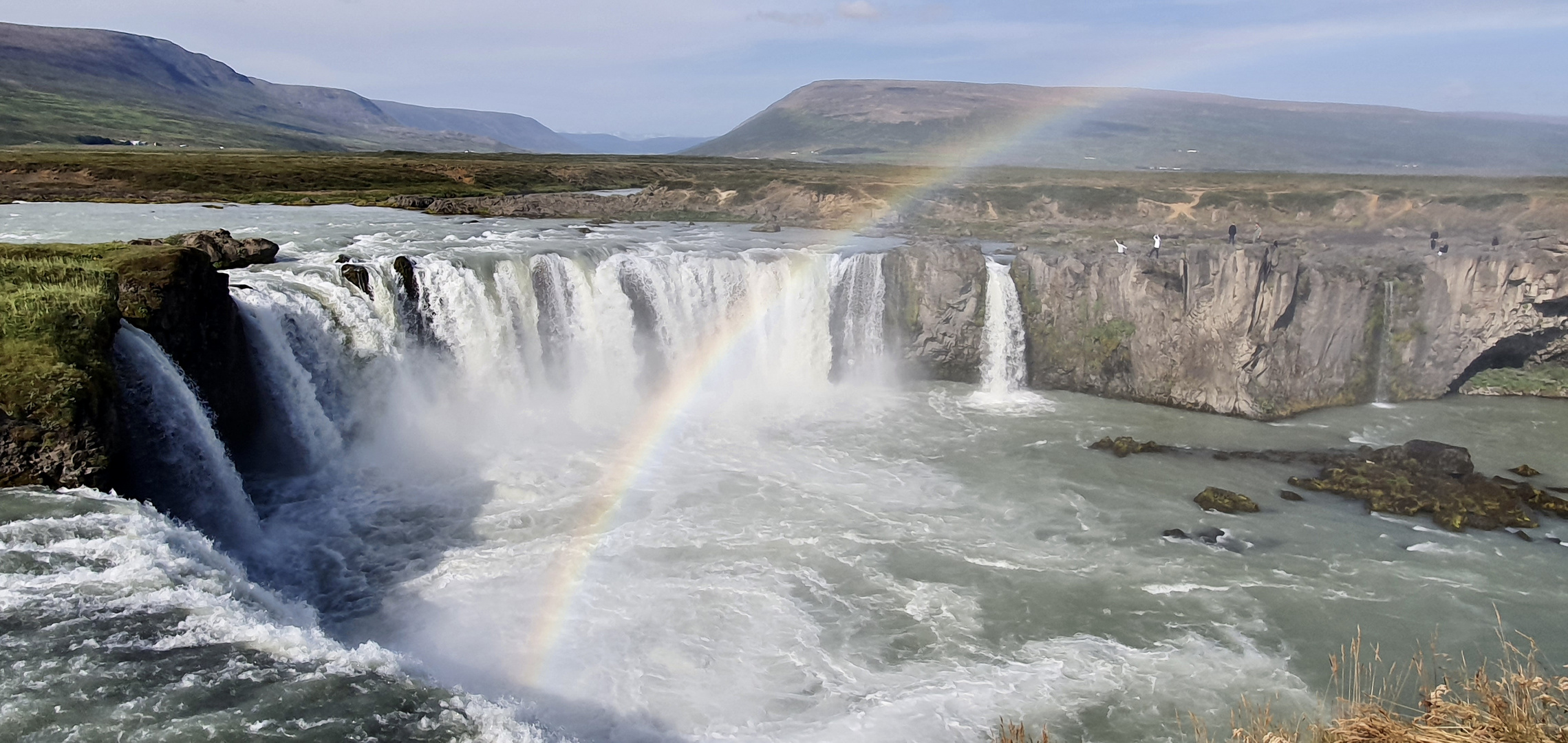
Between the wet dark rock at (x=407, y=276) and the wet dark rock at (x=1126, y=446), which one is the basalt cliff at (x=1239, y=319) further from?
the wet dark rock at (x=1126, y=446)

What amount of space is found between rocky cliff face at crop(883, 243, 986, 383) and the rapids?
0.67m

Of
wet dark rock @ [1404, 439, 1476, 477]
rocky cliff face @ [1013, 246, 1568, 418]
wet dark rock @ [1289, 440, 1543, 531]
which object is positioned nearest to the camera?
wet dark rock @ [1289, 440, 1543, 531]

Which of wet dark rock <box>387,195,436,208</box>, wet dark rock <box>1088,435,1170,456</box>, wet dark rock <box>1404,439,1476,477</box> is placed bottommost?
wet dark rock <box>1088,435,1170,456</box>

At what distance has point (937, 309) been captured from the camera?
2911cm

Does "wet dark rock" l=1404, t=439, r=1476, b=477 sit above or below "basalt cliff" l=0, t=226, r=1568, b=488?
below

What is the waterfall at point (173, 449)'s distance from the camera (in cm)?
1359

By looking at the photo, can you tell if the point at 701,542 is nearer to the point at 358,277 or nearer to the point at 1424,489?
the point at 358,277

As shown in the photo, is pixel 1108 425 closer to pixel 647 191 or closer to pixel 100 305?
pixel 100 305

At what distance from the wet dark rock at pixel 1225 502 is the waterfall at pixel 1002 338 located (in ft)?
32.1

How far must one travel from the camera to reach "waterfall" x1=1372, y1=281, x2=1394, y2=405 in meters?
27.2

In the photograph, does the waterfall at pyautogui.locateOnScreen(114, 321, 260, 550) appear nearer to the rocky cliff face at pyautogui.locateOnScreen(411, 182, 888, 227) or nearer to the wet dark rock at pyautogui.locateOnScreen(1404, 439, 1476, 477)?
the wet dark rock at pyautogui.locateOnScreen(1404, 439, 1476, 477)

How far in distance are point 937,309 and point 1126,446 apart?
8.70m

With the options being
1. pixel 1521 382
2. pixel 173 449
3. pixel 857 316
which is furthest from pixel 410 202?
pixel 1521 382

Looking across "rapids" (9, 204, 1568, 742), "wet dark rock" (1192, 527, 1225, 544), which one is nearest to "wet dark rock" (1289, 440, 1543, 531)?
"rapids" (9, 204, 1568, 742)
